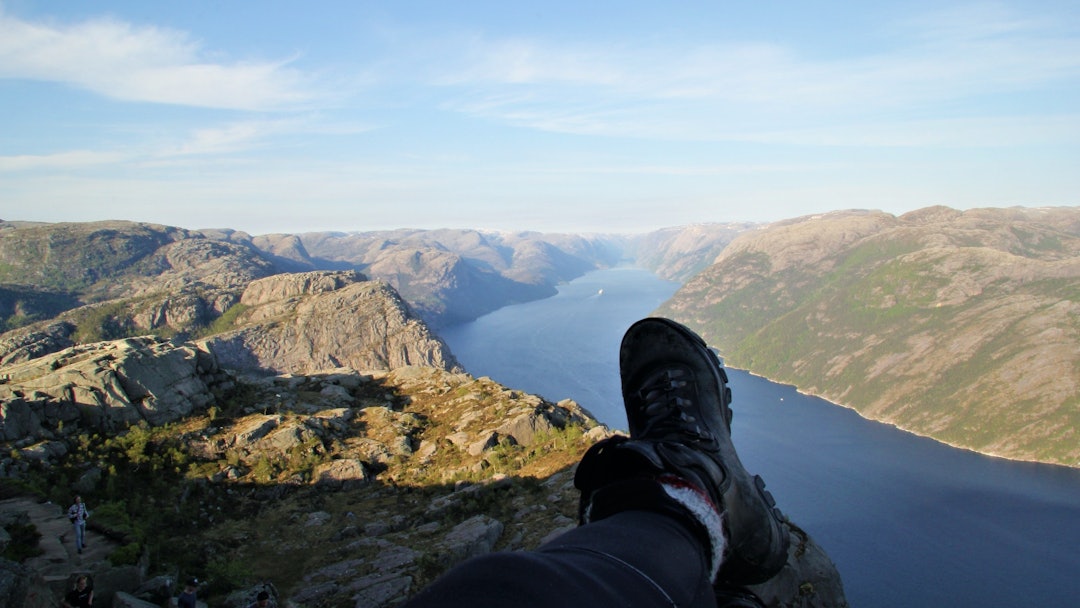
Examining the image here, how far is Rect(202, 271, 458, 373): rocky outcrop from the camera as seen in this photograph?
104m

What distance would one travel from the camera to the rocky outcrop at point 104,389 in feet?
A: 45.0

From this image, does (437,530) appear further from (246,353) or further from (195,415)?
(246,353)

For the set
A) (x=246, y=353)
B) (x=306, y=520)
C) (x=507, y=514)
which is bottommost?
(x=246, y=353)

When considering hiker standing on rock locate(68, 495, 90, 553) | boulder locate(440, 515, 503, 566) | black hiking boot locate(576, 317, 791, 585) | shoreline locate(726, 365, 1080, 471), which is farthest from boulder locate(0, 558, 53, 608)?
shoreline locate(726, 365, 1080, 471)

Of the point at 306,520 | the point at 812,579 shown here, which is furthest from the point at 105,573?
the point at 812,579

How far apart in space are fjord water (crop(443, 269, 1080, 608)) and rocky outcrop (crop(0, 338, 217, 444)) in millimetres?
81418

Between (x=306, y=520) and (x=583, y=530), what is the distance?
34.8 ft

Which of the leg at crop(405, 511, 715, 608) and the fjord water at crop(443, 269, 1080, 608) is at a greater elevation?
the leg at crop(405, 511, 715, 608)

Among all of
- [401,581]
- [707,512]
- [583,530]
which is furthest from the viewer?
[401,581]

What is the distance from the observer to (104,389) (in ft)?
50.1

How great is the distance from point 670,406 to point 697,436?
2.00 ft

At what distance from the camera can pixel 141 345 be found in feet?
60.2

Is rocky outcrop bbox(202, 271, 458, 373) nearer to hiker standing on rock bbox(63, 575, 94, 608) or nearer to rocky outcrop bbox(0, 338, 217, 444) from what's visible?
rocky outcrop bbox(0, 338, 217, 444)

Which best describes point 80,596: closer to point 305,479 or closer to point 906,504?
point 305,479
